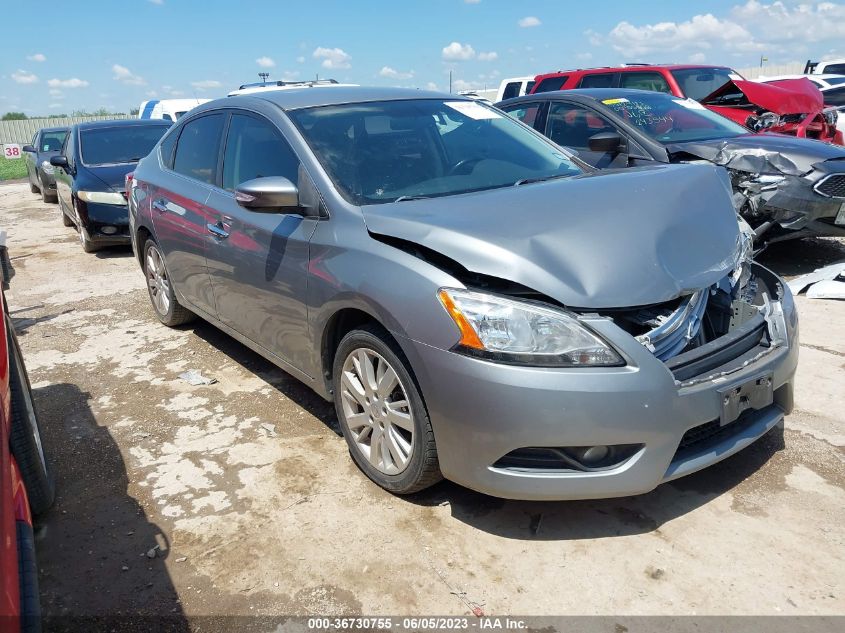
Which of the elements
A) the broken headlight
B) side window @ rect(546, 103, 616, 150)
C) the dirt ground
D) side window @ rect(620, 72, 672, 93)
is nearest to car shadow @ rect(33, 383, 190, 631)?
the dirt ground

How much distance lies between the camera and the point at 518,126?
4035 mm

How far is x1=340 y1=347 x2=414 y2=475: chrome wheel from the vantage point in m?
2.80

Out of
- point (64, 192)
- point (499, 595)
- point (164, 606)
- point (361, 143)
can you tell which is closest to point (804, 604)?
point (499, 595)

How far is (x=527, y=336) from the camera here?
238 centimetres

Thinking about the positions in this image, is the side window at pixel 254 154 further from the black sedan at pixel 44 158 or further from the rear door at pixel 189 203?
the black sedan at pixel 44 158

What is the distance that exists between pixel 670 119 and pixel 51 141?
15915 millimetres

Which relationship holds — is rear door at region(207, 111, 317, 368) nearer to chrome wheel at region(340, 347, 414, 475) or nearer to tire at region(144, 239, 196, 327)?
chrome wheel at region(340, 347, 414, 475)

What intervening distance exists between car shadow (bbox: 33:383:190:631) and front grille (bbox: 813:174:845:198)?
5751 millimetres

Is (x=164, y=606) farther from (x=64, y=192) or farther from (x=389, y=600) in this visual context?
(x=64, y=192)

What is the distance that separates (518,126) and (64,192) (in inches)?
335

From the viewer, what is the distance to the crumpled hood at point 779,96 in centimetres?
757

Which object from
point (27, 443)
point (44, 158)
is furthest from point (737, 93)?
point (44, 158)

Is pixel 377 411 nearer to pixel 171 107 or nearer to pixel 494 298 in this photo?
pixel 494 298

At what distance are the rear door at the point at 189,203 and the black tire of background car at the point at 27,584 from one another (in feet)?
8.35
